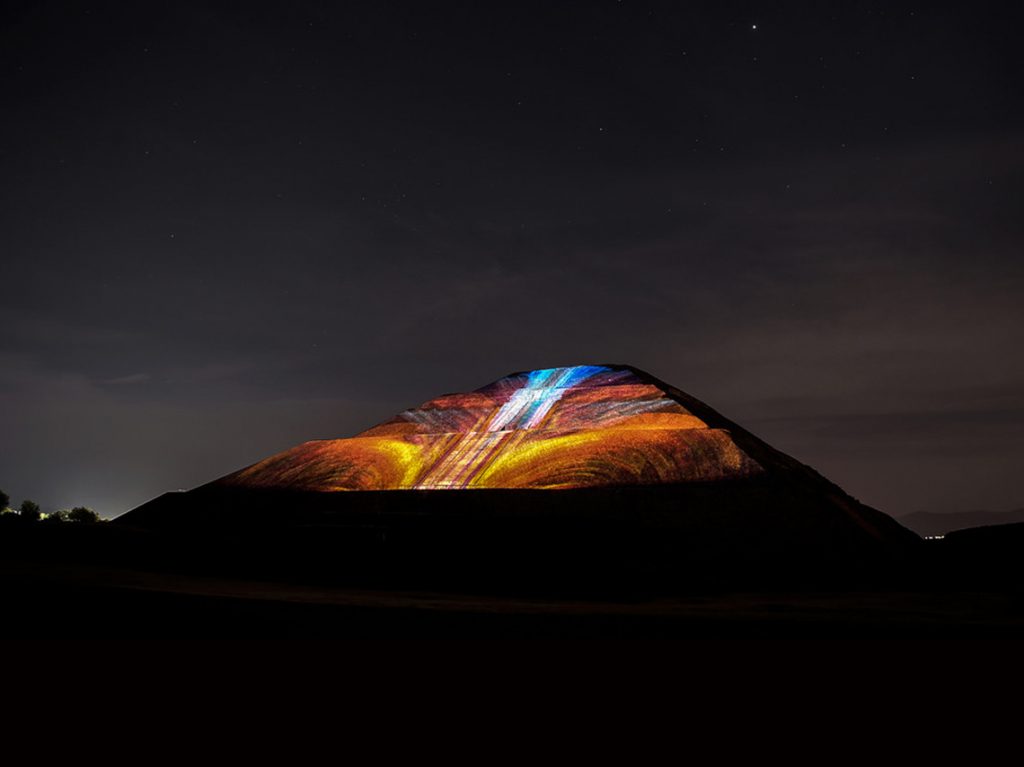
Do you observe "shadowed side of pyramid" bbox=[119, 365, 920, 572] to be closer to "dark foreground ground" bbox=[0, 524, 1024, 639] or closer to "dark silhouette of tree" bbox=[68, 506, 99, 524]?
"dark foreground ground" bbox=[0, 524, 1024, 639]

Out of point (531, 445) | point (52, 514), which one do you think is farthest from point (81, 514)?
point (531, 445)

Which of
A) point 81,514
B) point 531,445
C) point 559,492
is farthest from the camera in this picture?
point 81,514

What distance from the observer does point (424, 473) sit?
3192 centimetres

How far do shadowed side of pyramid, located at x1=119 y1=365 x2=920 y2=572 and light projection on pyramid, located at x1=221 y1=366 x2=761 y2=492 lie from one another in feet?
0.30

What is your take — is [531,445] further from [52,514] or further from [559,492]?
[52,514]

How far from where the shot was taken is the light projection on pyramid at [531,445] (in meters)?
28.8

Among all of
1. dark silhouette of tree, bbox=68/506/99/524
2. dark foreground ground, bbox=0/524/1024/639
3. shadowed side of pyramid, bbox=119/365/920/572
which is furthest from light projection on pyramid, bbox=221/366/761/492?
dark silhouette of tree, bbox=68/506/99/524

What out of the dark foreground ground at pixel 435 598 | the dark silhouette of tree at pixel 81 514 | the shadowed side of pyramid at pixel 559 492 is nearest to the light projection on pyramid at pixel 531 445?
the shadowed side of pyramid at pixel 559 492

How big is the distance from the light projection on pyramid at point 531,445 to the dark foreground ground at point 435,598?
284 inches

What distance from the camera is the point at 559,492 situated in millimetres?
26859

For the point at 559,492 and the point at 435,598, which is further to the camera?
the point at 559,492

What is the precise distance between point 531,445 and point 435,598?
48.5 ft

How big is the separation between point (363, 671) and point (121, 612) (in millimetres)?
6345

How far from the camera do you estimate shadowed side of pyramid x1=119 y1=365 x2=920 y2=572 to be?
22.8 meters
